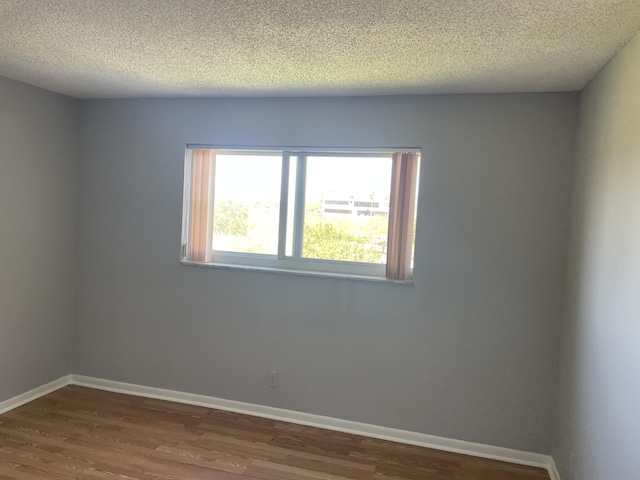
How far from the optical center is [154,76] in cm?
308

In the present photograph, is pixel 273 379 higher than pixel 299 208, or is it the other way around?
pixel 299 208

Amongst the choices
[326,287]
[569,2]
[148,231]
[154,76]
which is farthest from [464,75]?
[148,231]

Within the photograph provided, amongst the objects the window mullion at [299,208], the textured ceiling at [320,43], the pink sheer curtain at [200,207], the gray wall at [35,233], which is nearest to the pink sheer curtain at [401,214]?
the textured ceiling at [320,43]

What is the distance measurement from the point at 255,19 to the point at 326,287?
75.4 inches

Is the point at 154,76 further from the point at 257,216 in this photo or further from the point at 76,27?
the point at 257,216

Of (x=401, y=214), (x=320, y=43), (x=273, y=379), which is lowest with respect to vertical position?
(x=273, y=379)

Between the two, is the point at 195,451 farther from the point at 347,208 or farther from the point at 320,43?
the point at 320,43

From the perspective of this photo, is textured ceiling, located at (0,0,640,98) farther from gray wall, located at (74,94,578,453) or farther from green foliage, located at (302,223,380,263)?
green foliage, located at (302,223,380,263)

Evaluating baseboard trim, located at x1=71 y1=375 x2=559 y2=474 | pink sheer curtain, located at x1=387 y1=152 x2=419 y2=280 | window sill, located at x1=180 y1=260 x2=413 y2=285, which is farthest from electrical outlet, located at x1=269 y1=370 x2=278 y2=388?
pink sheer curtain, located at x1=387 y1=152 x2=419 y2=280

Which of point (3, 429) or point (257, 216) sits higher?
A: point (257, 216)

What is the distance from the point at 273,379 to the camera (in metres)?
3.61

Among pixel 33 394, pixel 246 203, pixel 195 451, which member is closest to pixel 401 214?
pixel 246 203

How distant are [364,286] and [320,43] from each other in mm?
1679

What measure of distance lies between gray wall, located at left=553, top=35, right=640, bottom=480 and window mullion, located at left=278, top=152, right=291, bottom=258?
190cm
